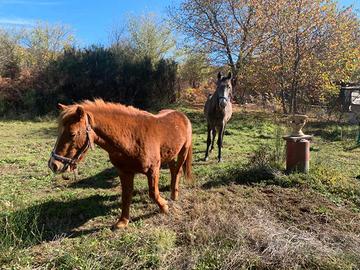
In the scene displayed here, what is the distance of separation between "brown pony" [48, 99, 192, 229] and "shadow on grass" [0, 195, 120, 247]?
0.60 meters

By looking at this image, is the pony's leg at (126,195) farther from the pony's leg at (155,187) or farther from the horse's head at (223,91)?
the horse's head at (223,91)

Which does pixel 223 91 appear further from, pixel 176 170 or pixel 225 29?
pixel 225 29

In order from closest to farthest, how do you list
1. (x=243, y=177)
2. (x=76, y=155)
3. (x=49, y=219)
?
(x=76, y=155), (x=49, y=219), (x=243, y=177)

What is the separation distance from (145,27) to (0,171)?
1791cm

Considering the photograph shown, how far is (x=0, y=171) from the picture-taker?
22.2 feet

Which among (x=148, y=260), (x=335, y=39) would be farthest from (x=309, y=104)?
(x=148, y=260)

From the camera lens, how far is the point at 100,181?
6117 millimetres

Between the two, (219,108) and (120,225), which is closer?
(120,225)

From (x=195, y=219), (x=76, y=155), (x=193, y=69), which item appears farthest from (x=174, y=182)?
(x=193, y=69)

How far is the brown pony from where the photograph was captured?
11.5 feet

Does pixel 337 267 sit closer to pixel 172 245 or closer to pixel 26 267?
pixel 172 245

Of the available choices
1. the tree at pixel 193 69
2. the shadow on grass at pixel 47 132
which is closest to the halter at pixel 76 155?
the shadow on grass at pixel 47 132

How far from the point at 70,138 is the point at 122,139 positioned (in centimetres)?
61

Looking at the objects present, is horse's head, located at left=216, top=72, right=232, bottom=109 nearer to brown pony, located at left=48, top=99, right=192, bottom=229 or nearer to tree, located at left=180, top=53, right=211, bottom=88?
brown pony, located at left=48, top=99, right=192, bottom=229
